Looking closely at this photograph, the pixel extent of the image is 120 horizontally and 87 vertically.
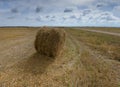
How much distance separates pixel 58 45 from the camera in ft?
48.1

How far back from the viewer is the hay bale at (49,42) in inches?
556

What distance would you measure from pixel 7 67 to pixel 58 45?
13.5ft

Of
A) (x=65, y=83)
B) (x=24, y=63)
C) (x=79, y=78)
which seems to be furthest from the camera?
(x=24, y=63)

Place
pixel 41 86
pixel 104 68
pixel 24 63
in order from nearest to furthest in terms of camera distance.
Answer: pixel 41 86 < pixel 24 63 < pixel 104 68

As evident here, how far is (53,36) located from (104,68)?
149 inches

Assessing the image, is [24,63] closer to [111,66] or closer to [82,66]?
[82,66]

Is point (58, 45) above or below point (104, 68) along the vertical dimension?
above

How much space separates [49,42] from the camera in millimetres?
14078

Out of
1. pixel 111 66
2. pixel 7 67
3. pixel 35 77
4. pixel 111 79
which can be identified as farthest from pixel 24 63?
pixel 111 66

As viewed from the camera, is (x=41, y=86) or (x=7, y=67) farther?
(x=7, y=67)

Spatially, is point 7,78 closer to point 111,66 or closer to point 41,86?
point 41,86

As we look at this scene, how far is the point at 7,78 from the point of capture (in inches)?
392

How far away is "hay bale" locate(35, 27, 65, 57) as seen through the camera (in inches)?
556

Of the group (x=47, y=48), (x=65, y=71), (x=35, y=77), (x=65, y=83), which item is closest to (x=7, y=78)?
(x=35, y=77)
